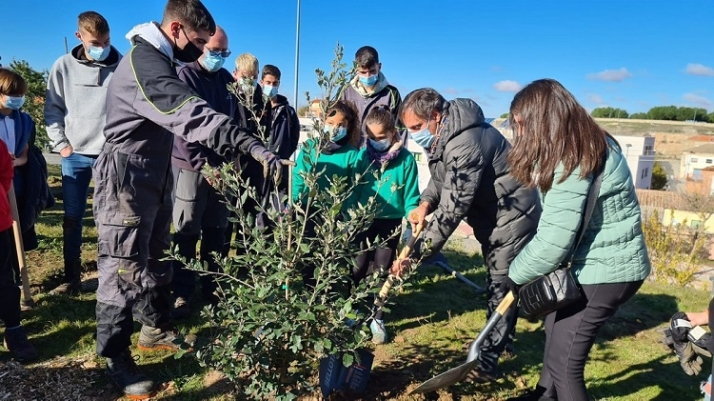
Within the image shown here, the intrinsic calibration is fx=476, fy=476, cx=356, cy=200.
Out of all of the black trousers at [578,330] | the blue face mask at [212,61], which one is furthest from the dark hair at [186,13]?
the black trousers at [578,330]

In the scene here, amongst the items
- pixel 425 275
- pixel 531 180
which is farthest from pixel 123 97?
pixel 425 275

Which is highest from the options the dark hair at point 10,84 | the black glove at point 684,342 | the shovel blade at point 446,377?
the dark hair at point 10,84

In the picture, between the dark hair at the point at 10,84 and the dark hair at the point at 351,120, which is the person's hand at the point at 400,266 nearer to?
the dark hair at the point at 351,120

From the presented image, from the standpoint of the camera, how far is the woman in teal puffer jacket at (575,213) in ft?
6.76

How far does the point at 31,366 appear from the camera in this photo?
2883 mm

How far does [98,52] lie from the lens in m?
3.69

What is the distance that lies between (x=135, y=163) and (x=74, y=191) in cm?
175

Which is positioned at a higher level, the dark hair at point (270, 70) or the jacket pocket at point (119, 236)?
the dark hair at point (270, 70)

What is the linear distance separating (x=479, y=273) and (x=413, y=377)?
2.98 meters

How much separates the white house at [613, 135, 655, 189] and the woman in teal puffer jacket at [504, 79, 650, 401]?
170ft

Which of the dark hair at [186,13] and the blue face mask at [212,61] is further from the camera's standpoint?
the blue face mask at [212,61]

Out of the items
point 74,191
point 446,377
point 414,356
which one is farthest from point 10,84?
point 446,377

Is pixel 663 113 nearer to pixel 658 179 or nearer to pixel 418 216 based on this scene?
pixel 658 179

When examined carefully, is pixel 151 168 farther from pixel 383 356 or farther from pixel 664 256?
pixel 664 256
